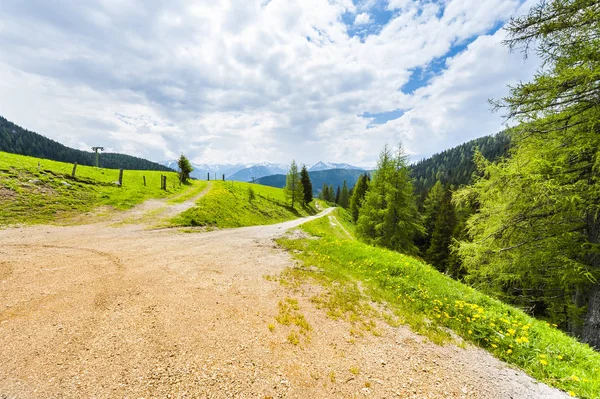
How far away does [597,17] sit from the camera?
281 inches

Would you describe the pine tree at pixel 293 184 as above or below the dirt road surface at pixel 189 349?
above

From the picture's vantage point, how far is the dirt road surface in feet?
14.0

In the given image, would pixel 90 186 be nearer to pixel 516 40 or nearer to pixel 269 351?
pixel 269 351

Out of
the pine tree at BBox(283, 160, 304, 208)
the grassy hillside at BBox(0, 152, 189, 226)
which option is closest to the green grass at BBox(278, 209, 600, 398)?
the grassy hillside at BBox(0, 152, 189, 226)

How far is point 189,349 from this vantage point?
5.18 metres

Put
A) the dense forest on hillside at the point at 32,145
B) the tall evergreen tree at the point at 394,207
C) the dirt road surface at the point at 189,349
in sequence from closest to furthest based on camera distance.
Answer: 1. the dirt road surface at the point at 189,349
2. the tall evergreen tree at the point at 394,207
3. the dense forest on hillside at the point at 32,145

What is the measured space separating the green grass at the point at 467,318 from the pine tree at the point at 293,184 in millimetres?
46199

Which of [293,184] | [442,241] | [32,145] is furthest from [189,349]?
[32,145]

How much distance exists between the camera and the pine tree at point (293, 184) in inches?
2288

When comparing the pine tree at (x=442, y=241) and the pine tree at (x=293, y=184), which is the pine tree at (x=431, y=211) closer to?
the pine tree at (x=442, y=241)

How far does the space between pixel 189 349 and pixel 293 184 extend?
54.4 meters

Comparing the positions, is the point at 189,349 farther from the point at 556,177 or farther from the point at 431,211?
the point at 431,211

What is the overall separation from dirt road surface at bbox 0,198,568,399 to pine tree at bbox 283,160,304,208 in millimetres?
50093

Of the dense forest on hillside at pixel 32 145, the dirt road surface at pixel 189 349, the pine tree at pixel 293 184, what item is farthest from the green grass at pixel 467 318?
the dense forest on hillside at pixel 32 145
